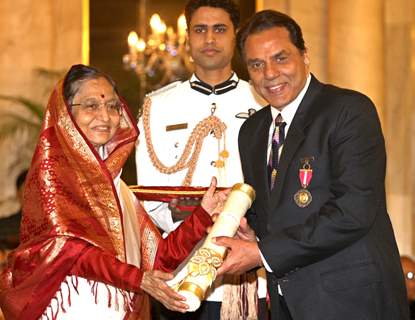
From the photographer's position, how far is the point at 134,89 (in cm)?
1071

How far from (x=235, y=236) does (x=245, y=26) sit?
98 cm

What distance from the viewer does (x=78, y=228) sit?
13.4 feet

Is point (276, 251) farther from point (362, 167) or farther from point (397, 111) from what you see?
point (397, 111)

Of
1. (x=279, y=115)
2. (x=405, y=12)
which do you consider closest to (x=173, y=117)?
(x=279, y=115)

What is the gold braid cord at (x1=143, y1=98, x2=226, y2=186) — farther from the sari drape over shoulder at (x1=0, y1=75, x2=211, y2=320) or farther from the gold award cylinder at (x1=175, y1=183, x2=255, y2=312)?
the gold award cylinder at (x1=175, y1=183, x2=255, y2=312)

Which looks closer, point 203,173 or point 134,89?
point 203,173

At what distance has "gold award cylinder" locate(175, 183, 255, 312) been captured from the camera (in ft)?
12.4

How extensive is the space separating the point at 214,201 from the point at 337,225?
36.6 inches

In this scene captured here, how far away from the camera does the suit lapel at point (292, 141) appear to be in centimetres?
401

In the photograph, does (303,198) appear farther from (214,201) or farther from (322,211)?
(214,201)

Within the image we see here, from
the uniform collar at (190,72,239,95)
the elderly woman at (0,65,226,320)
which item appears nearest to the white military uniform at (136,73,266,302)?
the uniform collar at (190,72,239,95)

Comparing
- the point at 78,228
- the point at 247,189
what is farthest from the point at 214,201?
the point at 78,228

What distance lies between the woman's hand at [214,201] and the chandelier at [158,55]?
625cm

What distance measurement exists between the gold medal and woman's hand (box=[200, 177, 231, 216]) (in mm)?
683
